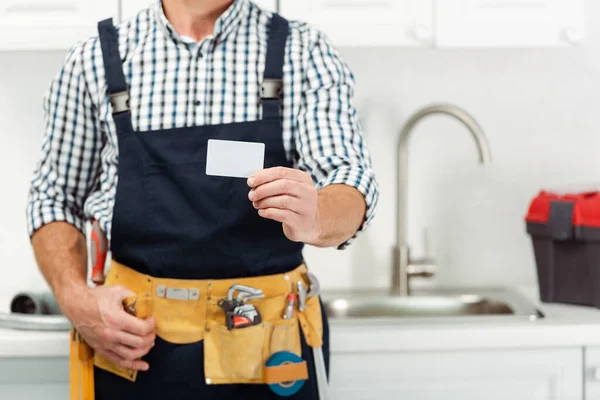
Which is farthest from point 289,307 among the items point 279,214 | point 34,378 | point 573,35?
point 573,35

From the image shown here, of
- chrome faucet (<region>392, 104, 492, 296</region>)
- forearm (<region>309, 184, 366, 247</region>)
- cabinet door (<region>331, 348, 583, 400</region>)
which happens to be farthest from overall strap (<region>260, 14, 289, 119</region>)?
chrome faucet (<region>392, 104, 492, 296</region>)

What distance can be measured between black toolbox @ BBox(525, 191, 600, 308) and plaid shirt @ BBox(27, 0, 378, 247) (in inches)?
24.5

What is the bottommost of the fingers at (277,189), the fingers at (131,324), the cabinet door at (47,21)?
the fingers at (131,324)

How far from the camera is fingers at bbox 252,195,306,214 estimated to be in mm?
907

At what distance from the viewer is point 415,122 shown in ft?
5.90

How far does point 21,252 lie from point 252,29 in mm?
992

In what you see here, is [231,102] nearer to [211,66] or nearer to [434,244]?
[211,66]

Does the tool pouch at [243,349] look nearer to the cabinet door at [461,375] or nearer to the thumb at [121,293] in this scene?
the thumb at [121,293]

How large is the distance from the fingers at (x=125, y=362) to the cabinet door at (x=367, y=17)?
72 cm

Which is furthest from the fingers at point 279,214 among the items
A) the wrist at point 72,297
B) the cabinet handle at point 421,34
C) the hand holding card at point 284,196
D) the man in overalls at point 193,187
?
the cabinet handle at point 421,34

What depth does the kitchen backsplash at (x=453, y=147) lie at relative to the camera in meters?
1.90

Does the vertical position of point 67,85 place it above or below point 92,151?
above

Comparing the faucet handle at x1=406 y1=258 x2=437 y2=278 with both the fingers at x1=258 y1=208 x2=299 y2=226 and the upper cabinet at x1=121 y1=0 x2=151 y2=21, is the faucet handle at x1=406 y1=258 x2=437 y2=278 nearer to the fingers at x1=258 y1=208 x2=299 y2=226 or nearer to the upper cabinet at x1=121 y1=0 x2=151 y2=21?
the upper cabinet at x1=121 y1=0 x2=151 y2=21

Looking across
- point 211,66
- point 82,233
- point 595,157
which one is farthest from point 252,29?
point 595,157
